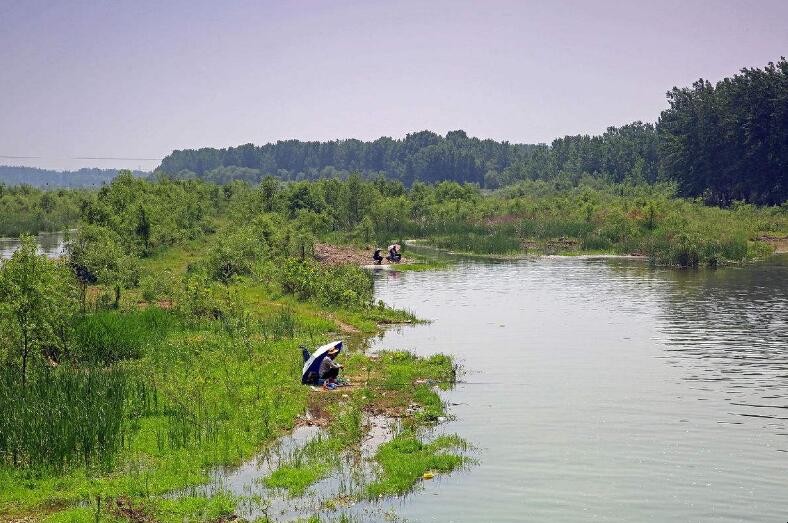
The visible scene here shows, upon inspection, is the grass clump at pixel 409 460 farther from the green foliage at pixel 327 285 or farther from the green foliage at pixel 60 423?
the green foliage at pixel 327 285

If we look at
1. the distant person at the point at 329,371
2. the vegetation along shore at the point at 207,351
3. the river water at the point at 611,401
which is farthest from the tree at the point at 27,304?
the river water at the point at 611,401

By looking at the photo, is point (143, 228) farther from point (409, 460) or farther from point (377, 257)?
point (409, 460)

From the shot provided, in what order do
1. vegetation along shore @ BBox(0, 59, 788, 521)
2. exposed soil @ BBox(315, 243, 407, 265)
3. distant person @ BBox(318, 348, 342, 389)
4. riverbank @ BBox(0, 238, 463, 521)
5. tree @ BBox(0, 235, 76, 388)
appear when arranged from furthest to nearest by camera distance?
exposed soil @ BBox(315, 243, 407, 265) → distant person @ BBox(318, 348, 342, 389) → tree @ BBox(0, 235, 76, 388) → vegetation along shore @ BBox(0, 59, 788, 521) → riverbank @ BBox(0, 238, 463, 521)

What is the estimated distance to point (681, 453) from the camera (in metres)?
23.0

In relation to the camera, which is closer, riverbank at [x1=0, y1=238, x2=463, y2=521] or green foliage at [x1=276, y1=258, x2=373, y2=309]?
riverbank at [x1=0, y1=238, x2=463, y2=521]

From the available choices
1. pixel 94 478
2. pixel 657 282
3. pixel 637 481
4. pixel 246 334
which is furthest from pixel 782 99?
pixel 94 478

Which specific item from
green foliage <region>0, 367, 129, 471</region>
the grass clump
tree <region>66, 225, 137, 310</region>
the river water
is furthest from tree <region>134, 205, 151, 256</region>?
the grass clump

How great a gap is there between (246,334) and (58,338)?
9888 millimetres

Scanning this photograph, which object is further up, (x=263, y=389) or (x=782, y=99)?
(x=782, y=99)

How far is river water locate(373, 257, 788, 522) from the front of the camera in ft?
65.3

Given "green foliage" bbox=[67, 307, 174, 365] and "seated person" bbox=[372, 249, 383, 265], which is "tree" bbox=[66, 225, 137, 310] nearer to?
"green foliage" bbox=[67, 307, 174, 365]

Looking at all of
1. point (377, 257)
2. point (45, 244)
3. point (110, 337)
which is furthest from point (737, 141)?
point (110, 337)

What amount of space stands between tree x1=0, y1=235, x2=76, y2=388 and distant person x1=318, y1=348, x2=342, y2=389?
892 cm

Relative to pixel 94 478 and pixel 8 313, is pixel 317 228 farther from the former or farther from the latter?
pixel 94 478
